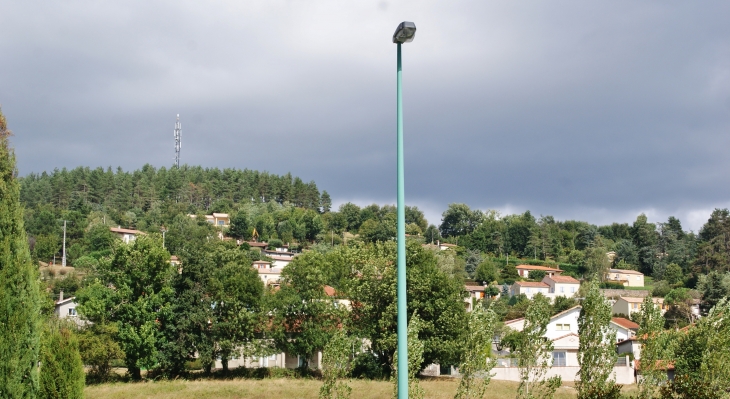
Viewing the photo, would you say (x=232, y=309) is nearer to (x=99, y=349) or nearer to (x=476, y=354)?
(x=99, y=349)

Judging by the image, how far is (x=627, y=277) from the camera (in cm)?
13650

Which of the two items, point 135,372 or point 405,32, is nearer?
point 405,32

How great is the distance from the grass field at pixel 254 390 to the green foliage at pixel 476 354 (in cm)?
1411

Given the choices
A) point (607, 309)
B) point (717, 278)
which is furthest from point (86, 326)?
point (717, 278)

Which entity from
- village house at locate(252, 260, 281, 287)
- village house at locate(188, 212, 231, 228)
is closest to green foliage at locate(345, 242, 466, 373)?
village house at locate(252, 260, 281, 287)

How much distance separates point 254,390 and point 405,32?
32.3m

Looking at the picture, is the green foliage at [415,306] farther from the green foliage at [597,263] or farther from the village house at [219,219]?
the village house at [219,219]

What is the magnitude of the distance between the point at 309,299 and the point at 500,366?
16683 millimetres

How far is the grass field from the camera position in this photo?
37.3 meters

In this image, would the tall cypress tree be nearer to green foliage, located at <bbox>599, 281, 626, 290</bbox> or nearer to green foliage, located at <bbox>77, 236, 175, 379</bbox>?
green foliage, located at <bbox>77, 236, 175, 379</bbox>

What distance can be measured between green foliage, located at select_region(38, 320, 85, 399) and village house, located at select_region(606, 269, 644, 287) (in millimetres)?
129052

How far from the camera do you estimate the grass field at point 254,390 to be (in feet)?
123

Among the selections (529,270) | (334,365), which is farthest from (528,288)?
(334,365)

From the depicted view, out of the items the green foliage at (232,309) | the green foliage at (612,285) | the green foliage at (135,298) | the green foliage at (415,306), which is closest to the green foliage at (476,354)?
the green foliage at (415,306)
